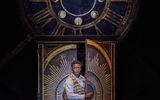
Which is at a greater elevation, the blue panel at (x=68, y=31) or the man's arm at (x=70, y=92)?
the blue panel at (x=68, y=31)

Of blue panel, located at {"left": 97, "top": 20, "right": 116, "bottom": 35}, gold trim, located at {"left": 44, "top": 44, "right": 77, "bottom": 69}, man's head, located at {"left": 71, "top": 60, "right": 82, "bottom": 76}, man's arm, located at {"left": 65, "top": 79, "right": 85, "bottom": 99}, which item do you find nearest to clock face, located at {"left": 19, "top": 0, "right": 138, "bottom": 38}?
blue panel, located at {"left": 97, "top": 20, "right": 116, "bottom": 35}

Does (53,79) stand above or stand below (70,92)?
above

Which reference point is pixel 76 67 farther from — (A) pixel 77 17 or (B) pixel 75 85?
(A) pixel 77 17

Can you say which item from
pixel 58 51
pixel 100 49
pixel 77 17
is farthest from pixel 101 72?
pixel 77 17

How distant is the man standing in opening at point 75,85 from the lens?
341 inches

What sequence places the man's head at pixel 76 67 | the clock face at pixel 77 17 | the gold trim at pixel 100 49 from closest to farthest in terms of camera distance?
the gold trim at pixel 100 49, the man's head at pixel 76 67, the clock face at pixel 77 17

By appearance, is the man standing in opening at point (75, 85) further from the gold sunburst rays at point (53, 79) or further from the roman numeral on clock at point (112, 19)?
the roman numeral on clock at point (112, 19)

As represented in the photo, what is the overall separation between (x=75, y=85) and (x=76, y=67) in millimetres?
132

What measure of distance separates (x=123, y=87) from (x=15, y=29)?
35.6 inches

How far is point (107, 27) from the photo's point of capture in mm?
8820

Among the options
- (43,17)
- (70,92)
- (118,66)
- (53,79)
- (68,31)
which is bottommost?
(70,92)

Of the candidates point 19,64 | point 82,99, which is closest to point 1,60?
point 19,64

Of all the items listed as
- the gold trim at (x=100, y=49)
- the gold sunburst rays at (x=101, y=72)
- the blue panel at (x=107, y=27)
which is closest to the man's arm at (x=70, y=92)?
the gold sunburst rays at (x=101, y=72)

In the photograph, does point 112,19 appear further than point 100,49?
Yes
